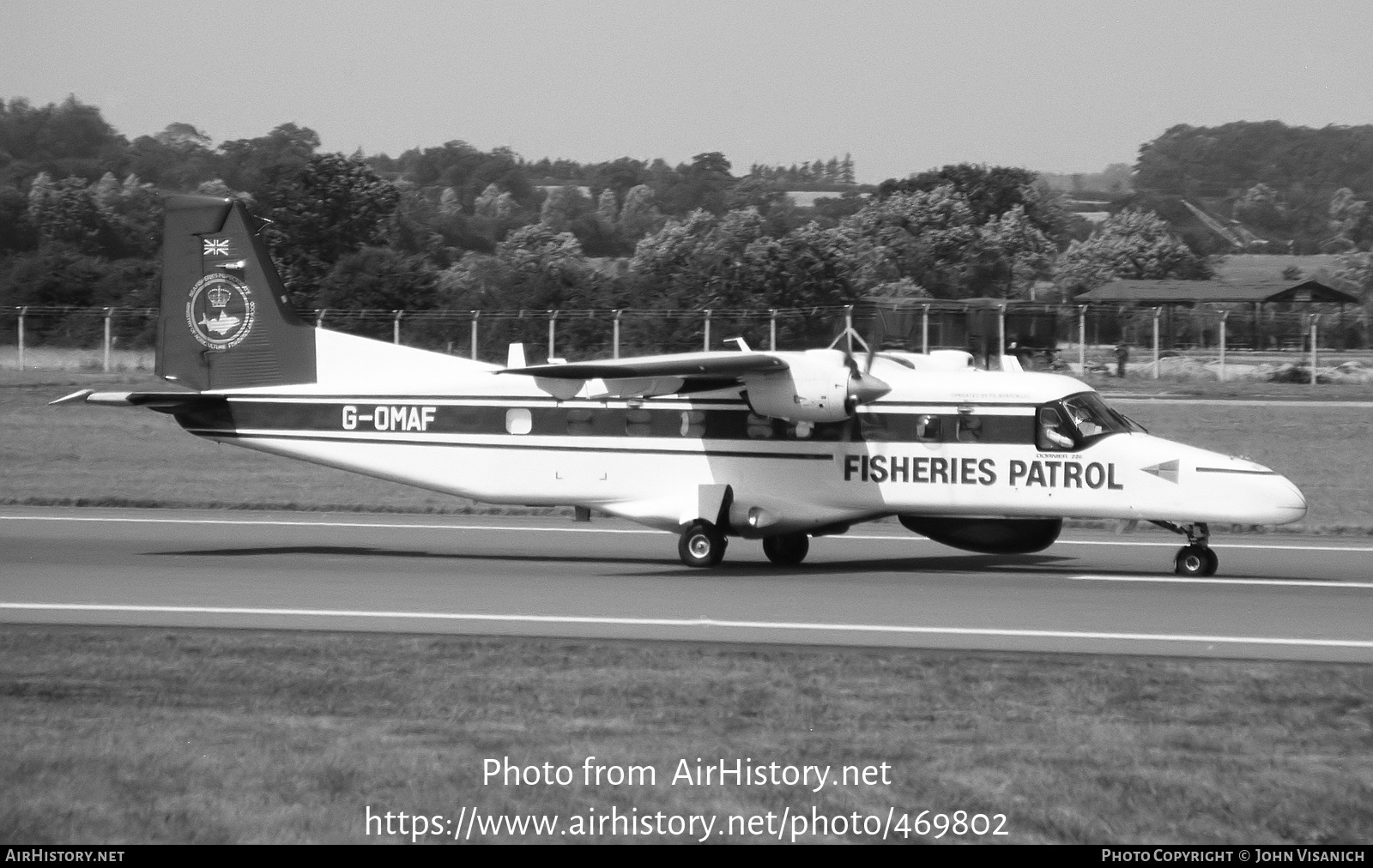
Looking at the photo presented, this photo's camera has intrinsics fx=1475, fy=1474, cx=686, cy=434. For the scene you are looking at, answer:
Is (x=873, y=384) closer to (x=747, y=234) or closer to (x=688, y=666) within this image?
(x=688, y=666)

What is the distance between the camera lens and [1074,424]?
15750 mm

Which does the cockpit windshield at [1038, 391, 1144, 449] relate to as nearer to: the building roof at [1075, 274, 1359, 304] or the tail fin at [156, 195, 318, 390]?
the tail fin at [156, 195, 318, 390]

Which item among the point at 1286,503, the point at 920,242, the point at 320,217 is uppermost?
the point at 920,242

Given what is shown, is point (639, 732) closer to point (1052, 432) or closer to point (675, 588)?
point (675, 588)

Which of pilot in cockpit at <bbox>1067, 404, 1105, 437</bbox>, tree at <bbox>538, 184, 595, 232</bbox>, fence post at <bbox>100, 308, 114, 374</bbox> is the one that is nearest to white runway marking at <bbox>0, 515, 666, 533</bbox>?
pilot in cockpit at <bbox>1067, 404, 1105, 437</bbox>

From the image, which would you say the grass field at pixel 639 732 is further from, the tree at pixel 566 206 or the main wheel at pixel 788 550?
the tree at pixel 566 206

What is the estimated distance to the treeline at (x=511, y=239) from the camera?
134 ft

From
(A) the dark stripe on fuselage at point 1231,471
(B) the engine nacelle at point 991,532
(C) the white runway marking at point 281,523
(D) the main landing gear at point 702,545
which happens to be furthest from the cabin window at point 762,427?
(A) the dark stripe on fuselage at point 1231,471

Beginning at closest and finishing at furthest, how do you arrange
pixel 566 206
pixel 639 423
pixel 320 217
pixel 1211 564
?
pixel 1211 564
pixel 639 423
pixel 320 217
pixel 566 206

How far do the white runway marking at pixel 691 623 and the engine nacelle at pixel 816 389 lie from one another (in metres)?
3.90

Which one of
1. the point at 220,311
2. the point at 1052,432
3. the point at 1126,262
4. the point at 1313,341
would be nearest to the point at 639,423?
the point at 1052,432

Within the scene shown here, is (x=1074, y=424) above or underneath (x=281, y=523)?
above

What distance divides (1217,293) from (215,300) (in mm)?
41040

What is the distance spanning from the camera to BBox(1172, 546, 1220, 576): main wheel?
15.5 meters
